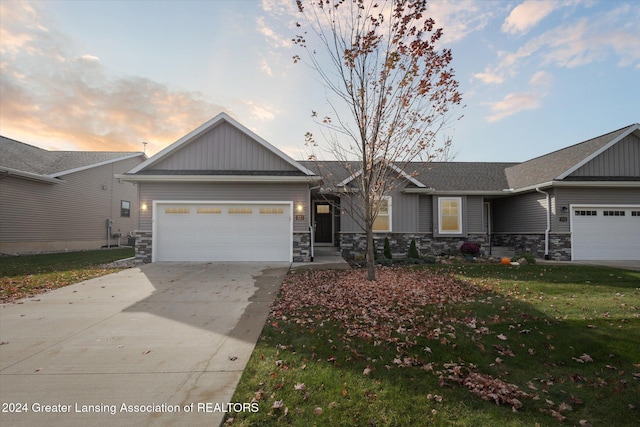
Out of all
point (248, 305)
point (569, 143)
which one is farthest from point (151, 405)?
point (569, 143)

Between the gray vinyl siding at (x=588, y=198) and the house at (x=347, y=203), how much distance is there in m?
0.04

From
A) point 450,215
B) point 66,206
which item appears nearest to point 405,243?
point 450,215

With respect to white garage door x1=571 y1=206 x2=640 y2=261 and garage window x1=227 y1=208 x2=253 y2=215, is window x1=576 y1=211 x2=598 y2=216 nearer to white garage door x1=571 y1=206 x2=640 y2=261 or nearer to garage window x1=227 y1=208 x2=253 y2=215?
white garage door x1=571 y1=206 x2=640 y2=261

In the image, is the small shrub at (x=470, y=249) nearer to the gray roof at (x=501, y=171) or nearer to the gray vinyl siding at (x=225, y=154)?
the gray roof at (x=501, y=171)

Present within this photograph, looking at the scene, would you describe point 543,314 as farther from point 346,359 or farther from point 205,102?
point 205,102

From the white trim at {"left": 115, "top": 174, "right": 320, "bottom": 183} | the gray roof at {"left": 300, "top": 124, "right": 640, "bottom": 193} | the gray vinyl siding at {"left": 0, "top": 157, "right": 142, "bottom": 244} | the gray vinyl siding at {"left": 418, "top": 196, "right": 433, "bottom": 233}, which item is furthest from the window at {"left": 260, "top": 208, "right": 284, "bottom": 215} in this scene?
the gray vinyl siding at {"left": 0, "top": 157, "right": 142, "bottom": 244}

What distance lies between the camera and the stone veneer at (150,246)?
12102 millimetres

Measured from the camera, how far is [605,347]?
401 centimetres

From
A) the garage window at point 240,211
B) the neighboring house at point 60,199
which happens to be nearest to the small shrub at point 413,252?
the garage window at point 240,211

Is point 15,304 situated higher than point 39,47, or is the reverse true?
point 39,47

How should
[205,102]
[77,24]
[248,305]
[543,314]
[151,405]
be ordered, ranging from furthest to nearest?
[205,102] < [77,24] < [248,305] < [543,314] < [151,405]

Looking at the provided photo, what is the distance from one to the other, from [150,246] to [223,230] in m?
2.98

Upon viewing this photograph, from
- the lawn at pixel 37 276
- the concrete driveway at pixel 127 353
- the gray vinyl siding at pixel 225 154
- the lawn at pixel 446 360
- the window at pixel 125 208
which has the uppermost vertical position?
the gray vinyl siding at pixel 225 154

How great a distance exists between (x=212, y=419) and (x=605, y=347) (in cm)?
499
